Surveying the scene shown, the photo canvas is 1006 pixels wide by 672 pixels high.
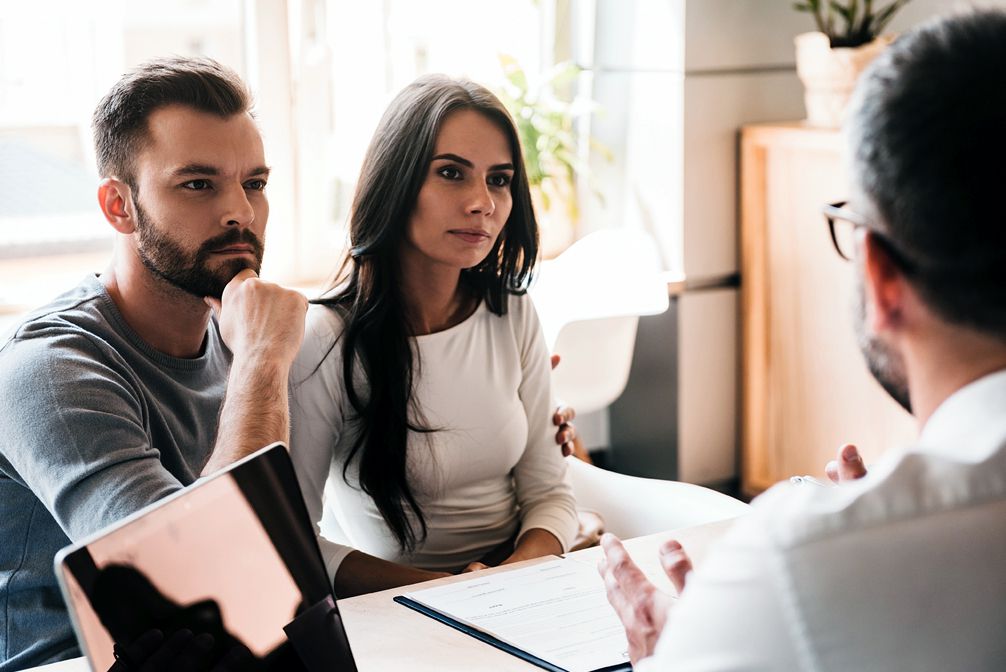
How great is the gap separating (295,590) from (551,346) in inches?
81.5

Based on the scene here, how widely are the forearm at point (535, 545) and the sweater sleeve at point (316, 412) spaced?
0.31 m

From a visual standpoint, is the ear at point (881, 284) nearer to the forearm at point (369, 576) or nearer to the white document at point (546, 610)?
the white document at point (546, 610)

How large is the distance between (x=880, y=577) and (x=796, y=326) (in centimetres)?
308

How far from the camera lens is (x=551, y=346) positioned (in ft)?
10.6

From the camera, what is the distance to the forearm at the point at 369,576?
6.34ft

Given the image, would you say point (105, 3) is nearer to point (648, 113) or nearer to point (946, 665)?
point (648, 113)

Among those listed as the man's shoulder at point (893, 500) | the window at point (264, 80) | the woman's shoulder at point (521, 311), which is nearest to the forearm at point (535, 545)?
the woman's shoulder at point (521, 311)

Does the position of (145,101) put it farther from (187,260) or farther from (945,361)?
(945,361)

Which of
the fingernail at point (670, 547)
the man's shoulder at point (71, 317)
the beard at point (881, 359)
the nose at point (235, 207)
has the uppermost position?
the beard at point (881, 359)

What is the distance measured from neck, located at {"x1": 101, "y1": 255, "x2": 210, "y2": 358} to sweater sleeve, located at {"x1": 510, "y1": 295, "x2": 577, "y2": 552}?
669 mm

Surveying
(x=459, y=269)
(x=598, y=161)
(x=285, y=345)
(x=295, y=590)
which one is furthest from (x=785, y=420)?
(x=295, y=590)

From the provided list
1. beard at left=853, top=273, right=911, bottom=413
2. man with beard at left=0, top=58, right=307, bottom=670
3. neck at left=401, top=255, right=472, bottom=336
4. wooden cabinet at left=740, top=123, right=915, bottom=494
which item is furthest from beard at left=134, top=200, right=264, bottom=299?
wooden cabinet at left=740, top=123, right=915, bottom=494

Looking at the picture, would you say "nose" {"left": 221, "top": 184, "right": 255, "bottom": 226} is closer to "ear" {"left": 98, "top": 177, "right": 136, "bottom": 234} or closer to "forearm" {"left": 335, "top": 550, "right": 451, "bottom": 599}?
"ear" {"left": 98, "top": 177, "right": 136, "bottom": 234}

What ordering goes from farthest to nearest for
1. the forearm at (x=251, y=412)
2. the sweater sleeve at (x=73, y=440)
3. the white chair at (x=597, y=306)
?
1. the white chair at (x=597, y=306)
2. the forearm at (x=251, y=412)
3. the sweater sleeve at (x=73, y=440)
